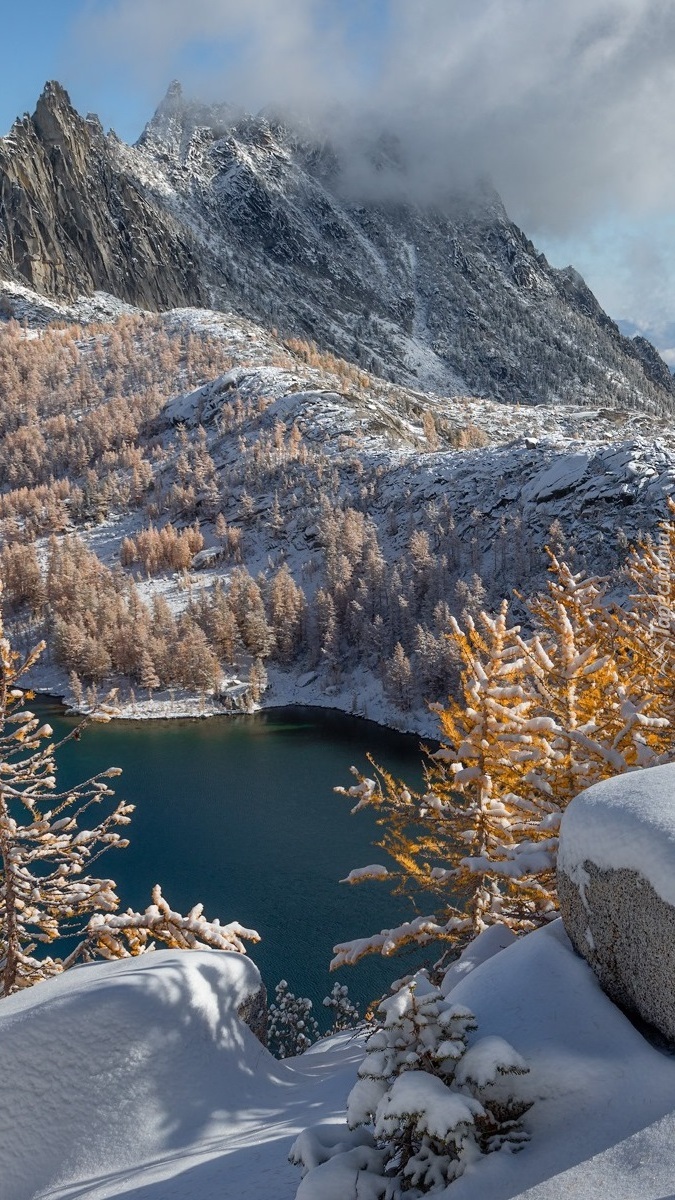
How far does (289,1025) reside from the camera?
1061 inches

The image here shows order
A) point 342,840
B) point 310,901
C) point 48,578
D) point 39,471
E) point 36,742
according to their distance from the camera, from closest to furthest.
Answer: point 36,742 → point 310,901 → point 342,840 → point 48,578 → point 39,471

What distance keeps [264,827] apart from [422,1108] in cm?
4685

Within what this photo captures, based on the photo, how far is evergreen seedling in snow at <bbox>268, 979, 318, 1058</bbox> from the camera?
83.5ft

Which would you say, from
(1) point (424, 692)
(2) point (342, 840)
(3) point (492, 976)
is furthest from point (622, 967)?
(1) point (424, 692)

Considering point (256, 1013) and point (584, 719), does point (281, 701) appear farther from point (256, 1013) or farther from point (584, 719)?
point (584, 719)

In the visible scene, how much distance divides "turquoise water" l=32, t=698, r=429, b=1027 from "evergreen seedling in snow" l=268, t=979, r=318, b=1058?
2.47 metres

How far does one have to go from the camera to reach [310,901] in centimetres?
3850

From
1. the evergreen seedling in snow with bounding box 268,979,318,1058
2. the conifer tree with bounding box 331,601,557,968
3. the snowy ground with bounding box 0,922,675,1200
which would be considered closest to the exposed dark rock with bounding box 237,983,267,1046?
the snowy ground with bounding box 0,922,675,1200

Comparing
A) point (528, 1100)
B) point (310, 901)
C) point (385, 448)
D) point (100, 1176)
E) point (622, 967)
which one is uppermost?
point (385, 448)

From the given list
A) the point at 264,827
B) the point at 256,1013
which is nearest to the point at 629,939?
the point at 256,1013

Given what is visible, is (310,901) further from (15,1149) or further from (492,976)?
(492,976)

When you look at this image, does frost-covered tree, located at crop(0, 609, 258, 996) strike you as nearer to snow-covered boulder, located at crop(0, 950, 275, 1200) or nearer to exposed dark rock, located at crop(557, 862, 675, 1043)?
snow-covered boulder, located at crop(0, 950, 275, 1200)

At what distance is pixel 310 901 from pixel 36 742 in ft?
99.6

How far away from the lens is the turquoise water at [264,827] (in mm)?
35406
